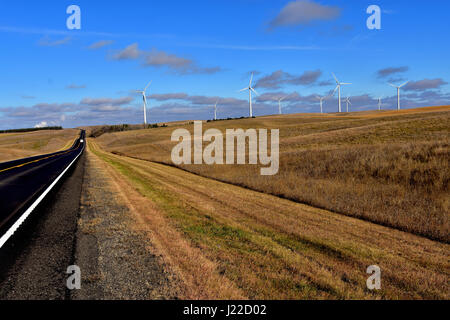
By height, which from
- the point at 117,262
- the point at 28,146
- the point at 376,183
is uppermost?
the point at 28,146

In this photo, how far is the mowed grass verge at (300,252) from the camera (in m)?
5.65

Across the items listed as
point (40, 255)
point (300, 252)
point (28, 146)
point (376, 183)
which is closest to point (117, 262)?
point (40, 255)

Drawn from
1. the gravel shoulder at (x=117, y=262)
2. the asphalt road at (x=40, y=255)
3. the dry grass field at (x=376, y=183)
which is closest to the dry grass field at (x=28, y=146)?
the dry grass field at (x=376, y=183)

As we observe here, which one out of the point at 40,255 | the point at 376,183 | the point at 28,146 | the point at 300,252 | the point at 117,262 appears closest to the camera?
the point at 117,262

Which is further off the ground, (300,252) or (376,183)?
(376,183)

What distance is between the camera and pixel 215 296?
16.3 ft

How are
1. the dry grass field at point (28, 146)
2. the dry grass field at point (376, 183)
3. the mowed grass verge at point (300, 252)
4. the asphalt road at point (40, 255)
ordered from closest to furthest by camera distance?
1. the asphalt road at point (40, 255)
2. the mowed grass verge at point (300, 252)
3. the dry grass field at point (376, 183)
4. the dry grass field at point (28, 146)

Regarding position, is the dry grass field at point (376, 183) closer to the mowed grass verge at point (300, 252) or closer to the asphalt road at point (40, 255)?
the mowed grass verge at point (300, 252)

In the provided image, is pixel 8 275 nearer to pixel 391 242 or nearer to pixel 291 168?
pixel 391 242

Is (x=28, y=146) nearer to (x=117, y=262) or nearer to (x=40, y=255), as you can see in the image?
(x=40, y=255)

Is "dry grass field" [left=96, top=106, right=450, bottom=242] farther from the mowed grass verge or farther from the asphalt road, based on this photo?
the asphalt road

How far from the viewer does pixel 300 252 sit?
7527mm

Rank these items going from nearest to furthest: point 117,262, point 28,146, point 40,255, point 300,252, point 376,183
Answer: point 117,262
point 40,255
point 300,252
point 376,183
point 28,146

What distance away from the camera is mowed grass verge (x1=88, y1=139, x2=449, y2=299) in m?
5.65
